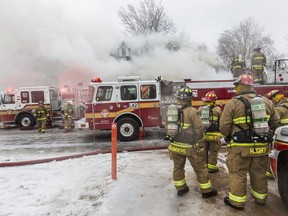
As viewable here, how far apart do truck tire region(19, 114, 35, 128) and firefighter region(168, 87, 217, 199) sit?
12373mm

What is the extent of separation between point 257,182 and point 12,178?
14.1 feet

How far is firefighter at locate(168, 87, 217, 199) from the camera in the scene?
150 inches

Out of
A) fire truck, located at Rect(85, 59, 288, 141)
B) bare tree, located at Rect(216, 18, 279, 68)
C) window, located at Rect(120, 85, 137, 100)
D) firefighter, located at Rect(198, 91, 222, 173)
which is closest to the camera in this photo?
A: firefighter, located at Rect(198, 91, 222, 173)

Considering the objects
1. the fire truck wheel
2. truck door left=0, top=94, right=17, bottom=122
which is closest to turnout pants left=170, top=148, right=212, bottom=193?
the fire truck wheel

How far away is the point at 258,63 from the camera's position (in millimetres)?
8609

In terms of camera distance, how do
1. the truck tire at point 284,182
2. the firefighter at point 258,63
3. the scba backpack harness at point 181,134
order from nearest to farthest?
the truck tire at point 284,182 < the scba backpack harness at point 181,134 < the firefighter at point 258,63

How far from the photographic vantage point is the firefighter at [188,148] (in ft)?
12.5

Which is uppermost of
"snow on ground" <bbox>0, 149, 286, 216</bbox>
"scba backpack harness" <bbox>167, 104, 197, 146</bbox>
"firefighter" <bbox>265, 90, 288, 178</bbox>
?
"firefighter" <bbox>265, 90, 288, 178</bbox>

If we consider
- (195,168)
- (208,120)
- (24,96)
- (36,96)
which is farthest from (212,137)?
(24,96)

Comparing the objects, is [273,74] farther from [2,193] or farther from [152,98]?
[2,193]

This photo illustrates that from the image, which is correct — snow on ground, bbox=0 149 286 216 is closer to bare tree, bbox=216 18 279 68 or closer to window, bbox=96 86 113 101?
window, bbox=96 86 113 101

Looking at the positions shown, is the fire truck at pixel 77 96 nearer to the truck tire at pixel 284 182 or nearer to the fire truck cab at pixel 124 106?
the fire truck cab at pixel 124 106

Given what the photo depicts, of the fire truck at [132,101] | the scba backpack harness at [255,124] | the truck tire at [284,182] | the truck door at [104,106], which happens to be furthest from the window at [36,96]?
the truck tire at [284,182]

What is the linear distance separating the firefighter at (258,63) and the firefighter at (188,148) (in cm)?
560
